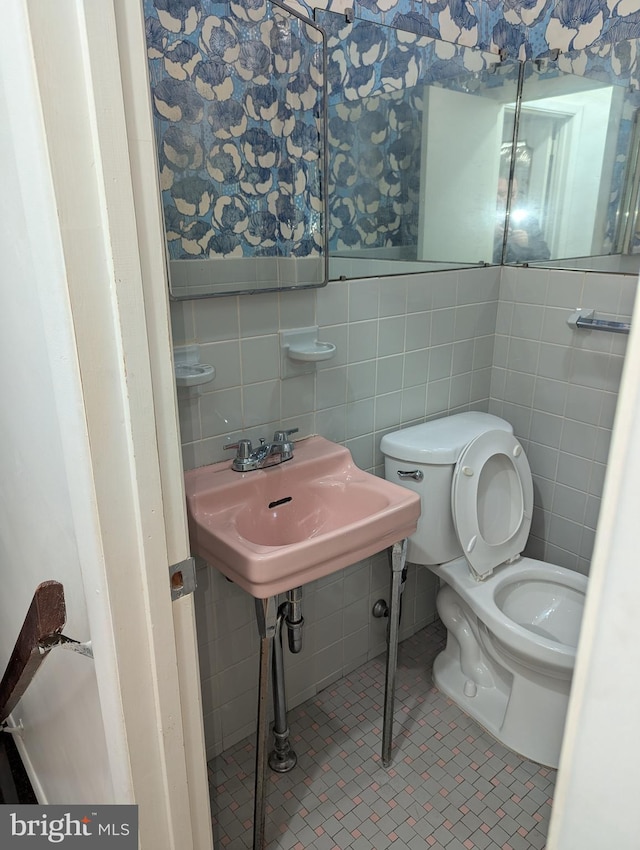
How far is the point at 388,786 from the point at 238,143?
1725 mm

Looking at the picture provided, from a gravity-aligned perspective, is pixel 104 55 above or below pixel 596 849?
above

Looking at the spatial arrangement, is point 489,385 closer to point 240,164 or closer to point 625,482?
point 240,164

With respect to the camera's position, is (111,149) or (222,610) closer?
(111,149)

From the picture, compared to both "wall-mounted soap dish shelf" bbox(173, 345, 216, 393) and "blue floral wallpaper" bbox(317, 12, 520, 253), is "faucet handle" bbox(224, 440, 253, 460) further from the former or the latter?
"blue floral wallpaper" bbox(317, 12, 520, 253)

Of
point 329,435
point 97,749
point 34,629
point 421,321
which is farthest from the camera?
point 421,321

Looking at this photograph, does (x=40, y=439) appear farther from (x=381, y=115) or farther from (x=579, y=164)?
(x=579, y=164)

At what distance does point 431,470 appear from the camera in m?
1.79

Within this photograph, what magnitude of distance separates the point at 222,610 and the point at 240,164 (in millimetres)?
1152

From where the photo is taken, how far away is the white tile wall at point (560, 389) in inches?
75.1

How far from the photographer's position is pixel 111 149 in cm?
70

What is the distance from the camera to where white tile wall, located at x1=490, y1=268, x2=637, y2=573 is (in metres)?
1.91

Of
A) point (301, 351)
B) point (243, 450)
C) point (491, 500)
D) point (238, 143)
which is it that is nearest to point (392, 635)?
point (491, 500)

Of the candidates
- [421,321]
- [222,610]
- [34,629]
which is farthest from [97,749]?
[421,321]

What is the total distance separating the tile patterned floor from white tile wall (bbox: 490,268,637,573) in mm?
715
